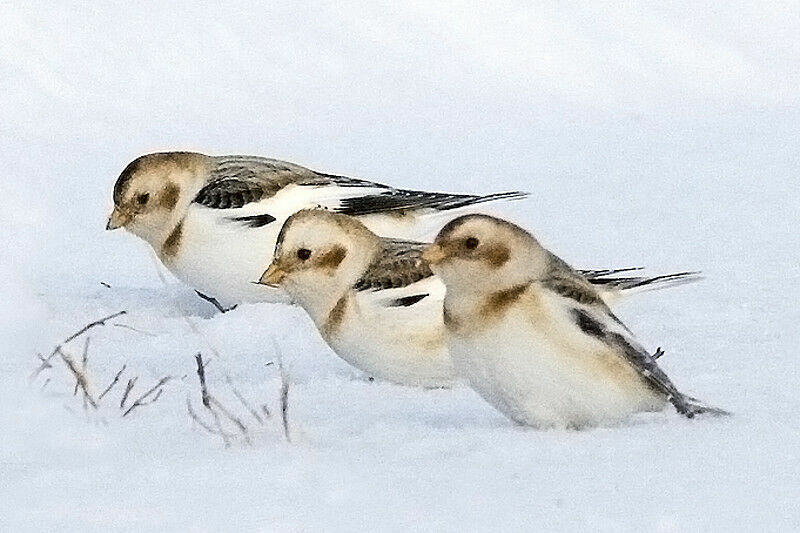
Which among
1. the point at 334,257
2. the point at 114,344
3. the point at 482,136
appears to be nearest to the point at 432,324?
the point at 334,257

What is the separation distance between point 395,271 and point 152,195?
188 cm

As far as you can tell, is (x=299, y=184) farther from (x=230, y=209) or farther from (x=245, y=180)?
(x=230, y=209)

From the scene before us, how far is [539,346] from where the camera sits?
4480 millimetres

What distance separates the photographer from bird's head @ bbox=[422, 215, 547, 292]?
4625 mm

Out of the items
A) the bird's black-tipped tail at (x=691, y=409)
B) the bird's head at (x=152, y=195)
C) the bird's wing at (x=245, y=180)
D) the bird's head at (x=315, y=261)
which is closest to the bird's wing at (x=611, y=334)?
the bird's black-tipped tail at (x=691, y=409)

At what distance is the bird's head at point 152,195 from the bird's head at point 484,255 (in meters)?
2.70

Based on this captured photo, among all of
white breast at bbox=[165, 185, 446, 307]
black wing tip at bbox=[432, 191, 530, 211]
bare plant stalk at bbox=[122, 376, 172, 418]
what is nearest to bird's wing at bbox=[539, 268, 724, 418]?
bare plant stalk at bbox=[122, 376, 172, 418]

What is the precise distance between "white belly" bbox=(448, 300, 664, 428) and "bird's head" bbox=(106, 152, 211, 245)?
2961mm

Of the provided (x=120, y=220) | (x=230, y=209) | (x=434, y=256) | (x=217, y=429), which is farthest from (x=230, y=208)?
(x=217, y=429)

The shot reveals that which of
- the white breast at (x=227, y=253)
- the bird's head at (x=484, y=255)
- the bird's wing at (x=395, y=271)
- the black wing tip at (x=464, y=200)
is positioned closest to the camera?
the bird's head at (x=484, y=255)

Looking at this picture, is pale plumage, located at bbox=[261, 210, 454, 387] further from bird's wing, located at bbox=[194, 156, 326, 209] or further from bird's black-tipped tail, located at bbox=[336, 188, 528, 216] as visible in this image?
bird's black-tipped tail, located at bbox=[336, 188, 528, 216]

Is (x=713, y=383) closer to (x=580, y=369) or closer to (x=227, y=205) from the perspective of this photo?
(x=580, y=369)

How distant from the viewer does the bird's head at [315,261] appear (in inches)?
226

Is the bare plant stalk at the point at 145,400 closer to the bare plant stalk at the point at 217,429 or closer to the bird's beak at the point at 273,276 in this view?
the bare plant stalk at the point at 217,429
